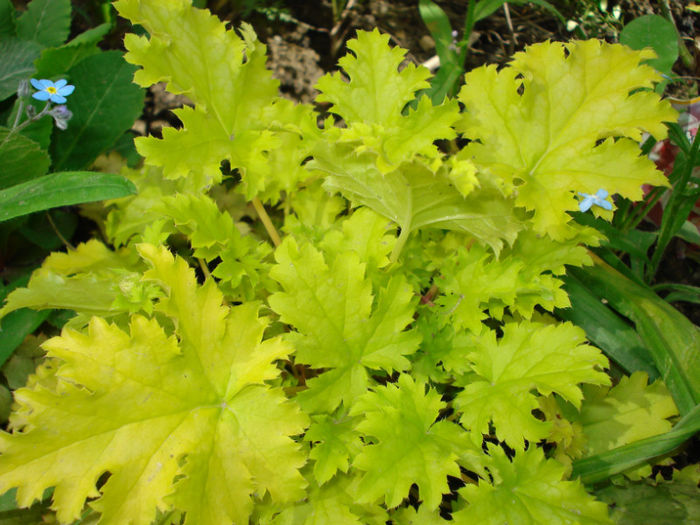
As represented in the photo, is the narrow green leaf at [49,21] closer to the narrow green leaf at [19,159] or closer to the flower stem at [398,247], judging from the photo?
the narrow green leaf at [19,159]

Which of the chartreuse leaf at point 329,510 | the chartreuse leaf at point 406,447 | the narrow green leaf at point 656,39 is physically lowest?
the chartreuse leaf at point 329,510

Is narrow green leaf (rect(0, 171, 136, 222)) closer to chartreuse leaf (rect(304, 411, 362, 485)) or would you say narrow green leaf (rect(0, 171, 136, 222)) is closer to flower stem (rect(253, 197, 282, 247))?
A: flower stem (rect(253, 197, 282, 247))

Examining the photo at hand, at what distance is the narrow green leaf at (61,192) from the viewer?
1347 mm

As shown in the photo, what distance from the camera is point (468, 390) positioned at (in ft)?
4.42

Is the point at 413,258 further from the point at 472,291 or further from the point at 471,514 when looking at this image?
the point at 471,514

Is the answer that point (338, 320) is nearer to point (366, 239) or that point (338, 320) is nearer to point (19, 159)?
point (366, 239)

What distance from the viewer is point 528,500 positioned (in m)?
1.25

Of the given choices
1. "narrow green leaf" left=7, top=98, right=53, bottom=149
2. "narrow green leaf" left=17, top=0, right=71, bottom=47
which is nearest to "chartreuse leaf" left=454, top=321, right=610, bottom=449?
"narrow green leaf" left=7, top=98, right=53, bottom=149

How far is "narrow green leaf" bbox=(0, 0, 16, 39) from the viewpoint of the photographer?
2062 millimetres

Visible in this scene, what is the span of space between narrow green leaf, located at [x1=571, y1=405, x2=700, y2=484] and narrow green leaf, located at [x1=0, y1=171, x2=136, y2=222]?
1378 millimetres

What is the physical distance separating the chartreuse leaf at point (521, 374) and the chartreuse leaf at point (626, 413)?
0.30 m

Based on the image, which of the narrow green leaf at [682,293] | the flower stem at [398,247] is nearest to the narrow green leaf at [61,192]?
the flower stem at [398,247]

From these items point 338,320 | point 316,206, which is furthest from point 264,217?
point 338,320

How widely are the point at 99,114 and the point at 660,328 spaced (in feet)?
6.65
